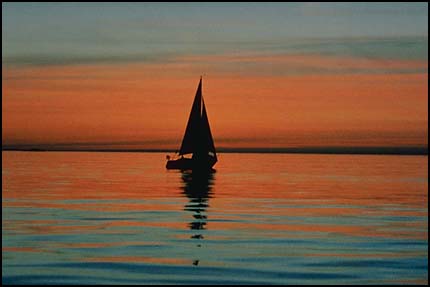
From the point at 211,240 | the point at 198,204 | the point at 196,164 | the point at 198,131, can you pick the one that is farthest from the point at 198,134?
the point at 211,240

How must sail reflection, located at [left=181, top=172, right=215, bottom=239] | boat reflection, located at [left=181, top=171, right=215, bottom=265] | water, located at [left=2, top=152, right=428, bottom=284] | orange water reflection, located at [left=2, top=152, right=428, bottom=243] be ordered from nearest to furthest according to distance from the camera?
1. water, located at [left=2, top=152, right=428, bottom=284]
2. boat reflection, located at [left=181, top=171, right=215, bottom=265]
3. orange water reflection, located at [left=2, top=152, right=428, bottom=243]
4. sail reflection, located at [left=181, top=172, right=215, bottom=239]

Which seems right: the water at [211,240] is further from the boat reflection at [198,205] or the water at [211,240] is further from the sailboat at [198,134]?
the sailboat at [198,134]

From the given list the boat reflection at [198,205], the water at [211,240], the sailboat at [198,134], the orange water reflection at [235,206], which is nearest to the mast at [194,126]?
the sailboat at [198,134]

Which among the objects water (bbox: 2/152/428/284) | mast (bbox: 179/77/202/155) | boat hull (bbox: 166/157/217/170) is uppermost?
mast (bbox: 179/77/202/155)

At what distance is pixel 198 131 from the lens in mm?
82500

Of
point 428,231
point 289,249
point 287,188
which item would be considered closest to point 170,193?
point 287,188

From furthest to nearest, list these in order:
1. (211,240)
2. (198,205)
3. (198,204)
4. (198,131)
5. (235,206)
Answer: (198,131) → (198,204) → (198,205) → (235,206) → (211,240)

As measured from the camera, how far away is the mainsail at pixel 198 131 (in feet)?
271

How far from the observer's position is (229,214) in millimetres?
36531

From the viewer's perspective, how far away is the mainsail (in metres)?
82.7

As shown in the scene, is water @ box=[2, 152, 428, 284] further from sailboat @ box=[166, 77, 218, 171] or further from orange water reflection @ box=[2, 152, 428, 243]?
sailboat @ box=[166, 77, 218, 171]

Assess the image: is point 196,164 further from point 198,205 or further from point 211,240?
point 211,240

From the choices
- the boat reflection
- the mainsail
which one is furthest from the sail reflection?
the mainsail

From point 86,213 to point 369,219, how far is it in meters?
12.9
